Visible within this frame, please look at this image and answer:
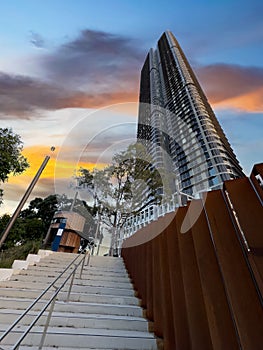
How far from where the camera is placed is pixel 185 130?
30906mm

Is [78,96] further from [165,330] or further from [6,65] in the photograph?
[165,330]

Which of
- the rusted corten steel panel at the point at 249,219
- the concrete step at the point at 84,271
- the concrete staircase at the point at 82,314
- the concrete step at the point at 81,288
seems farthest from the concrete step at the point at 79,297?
the rusted corten steel panel at the point at 249,219

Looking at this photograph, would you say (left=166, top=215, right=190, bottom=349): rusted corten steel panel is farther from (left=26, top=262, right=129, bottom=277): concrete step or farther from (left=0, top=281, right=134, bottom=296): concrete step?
(left=26, top=262, right=129, bottom=277): concrete step

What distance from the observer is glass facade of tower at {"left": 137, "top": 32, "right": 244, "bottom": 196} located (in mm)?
30031

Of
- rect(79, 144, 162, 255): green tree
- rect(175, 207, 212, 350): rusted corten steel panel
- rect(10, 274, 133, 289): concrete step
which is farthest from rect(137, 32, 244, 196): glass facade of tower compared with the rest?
rect(175, 207, 212, 350): rusted corten steel panel

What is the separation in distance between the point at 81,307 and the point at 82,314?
0.12 metres

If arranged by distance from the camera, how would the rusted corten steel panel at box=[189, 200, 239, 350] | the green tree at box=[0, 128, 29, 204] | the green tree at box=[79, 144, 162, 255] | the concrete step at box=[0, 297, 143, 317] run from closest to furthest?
the rusted corten steel panel at box=[189, 200, 239, 350] → the concrete step at box=[0, 297, 143, 317] → the green tree at box=[0, 128, 29, 204] → the green tree at box=[79, 144, 162, 255]

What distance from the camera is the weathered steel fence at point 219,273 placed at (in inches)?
35.7

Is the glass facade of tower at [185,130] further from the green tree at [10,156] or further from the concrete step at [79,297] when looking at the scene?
the concrete step at [79,297]

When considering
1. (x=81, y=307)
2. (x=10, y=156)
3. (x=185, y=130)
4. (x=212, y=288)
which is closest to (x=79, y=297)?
(x=81, y=307)

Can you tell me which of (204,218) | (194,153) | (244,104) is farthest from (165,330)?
(194,153)

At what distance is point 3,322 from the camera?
2.05m

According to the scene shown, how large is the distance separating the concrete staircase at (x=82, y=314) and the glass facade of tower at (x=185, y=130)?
76.7 ft

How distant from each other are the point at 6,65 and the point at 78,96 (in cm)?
252
